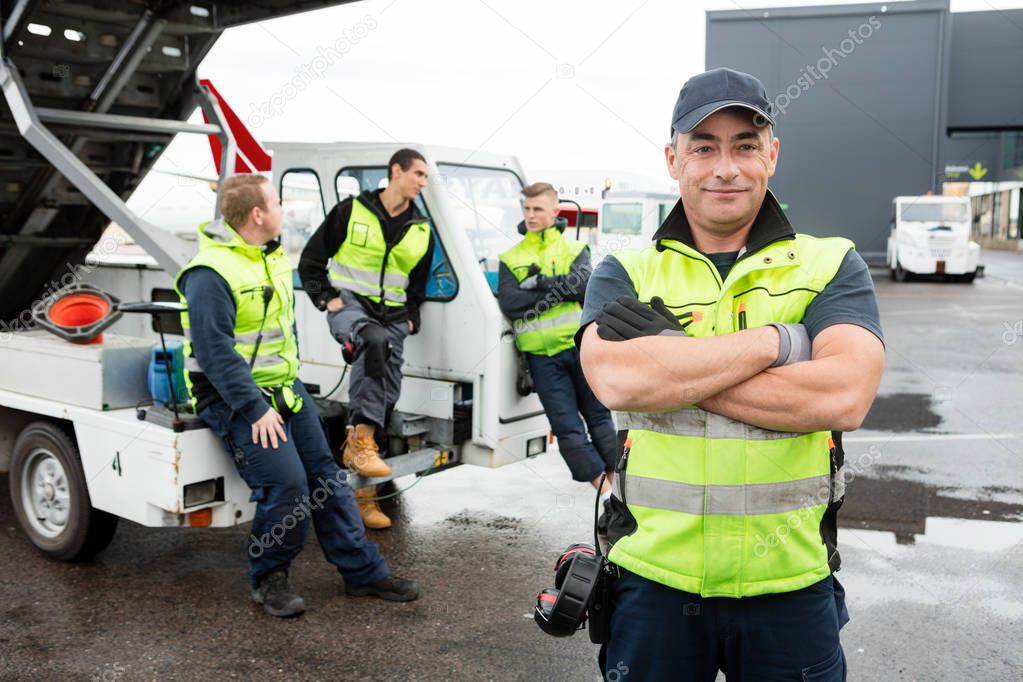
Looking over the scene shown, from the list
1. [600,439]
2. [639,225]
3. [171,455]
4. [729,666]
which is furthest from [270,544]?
[639,225]

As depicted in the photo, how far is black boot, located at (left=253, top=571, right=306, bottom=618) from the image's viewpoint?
4531mm

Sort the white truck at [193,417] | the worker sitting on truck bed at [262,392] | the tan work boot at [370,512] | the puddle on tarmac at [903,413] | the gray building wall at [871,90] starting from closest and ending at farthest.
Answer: the worker sitting on truck bed at [262,392] → the white truck at [193,417] → the tan work boot at [370,512] → the puddle on tarmac at [903,413] → the gray building wall at [871,90]

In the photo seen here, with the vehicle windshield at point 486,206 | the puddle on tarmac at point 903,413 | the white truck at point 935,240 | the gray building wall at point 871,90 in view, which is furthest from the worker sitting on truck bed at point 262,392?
the gray building wall at point 871,90

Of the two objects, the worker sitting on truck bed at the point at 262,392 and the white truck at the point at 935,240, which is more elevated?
the white truck at the point at 935,240

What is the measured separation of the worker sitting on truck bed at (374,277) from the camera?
5387mm

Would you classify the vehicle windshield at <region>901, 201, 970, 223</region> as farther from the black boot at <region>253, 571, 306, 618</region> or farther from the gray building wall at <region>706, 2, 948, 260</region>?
the black boot at <region>253, 571, 306, 618</region>

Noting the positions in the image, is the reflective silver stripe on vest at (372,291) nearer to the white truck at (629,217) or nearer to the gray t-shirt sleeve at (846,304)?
the gray t-shirt sleeve at (846,304)

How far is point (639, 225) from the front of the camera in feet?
79.2

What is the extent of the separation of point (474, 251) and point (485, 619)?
7.52ft

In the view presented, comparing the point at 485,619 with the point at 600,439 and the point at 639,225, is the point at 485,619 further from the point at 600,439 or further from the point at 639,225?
the point at 639,225

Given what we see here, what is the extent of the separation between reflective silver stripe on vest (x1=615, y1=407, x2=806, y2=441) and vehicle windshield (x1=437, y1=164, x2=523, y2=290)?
3.69 metres

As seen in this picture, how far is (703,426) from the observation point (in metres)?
2.14

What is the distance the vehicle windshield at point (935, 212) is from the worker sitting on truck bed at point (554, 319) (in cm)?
2315

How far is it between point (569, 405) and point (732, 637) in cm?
370
